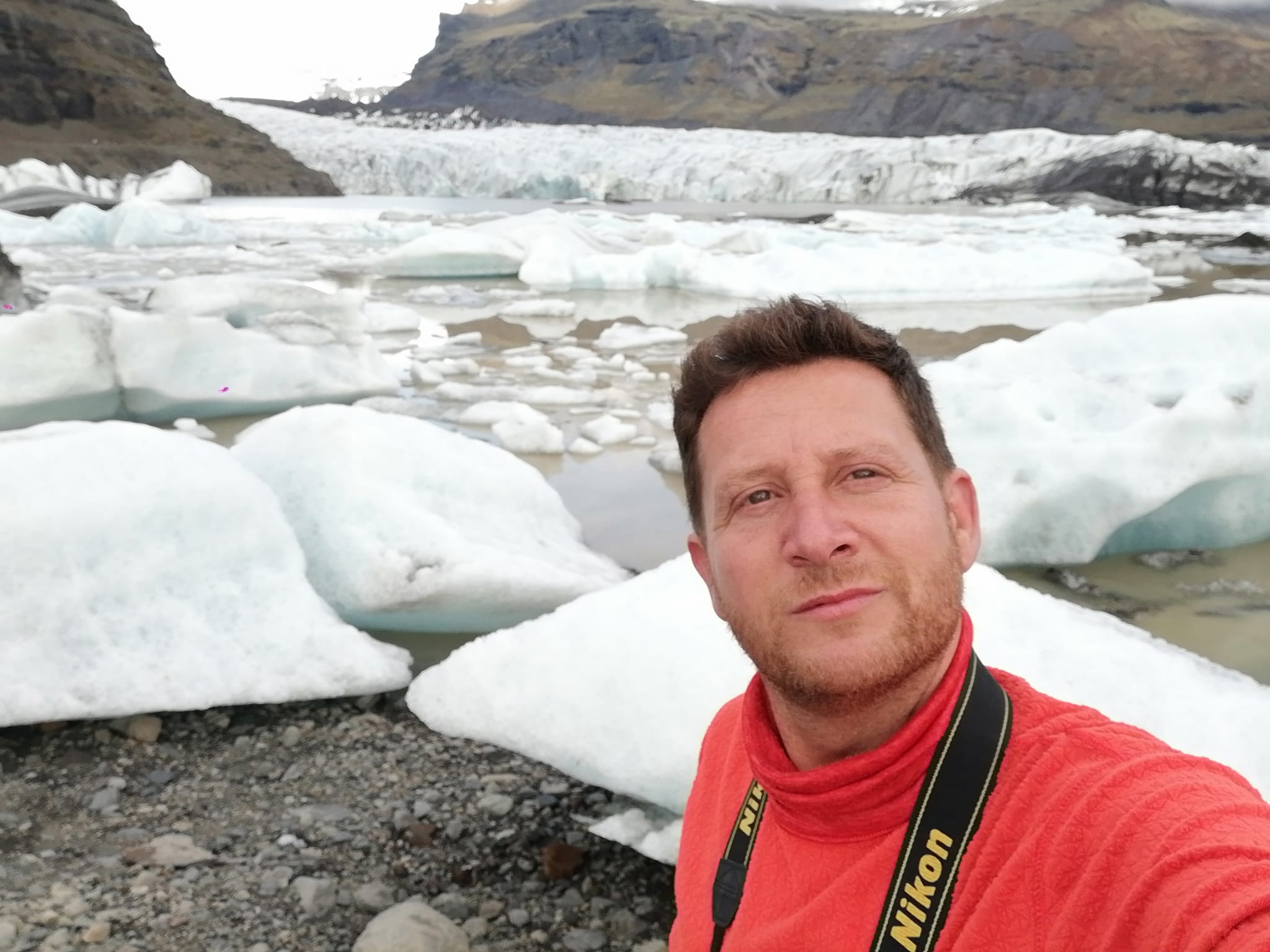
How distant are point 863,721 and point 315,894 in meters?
1.34

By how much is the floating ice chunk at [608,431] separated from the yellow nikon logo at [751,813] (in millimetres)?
3957

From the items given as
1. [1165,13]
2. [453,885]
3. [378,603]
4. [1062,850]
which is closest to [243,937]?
[453,885]

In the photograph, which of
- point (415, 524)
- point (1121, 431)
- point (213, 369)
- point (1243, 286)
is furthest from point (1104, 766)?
point (1243, 286)

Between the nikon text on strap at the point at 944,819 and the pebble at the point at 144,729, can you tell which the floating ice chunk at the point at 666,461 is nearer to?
the pebble at the point at 144,729

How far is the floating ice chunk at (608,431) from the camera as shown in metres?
5.11

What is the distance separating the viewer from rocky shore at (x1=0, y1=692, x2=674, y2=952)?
174cm

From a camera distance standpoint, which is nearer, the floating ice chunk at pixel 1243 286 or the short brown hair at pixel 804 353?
the short brown hair at pixel 804 353

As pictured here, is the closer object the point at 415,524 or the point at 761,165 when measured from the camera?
the point at 415,524

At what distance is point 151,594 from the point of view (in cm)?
258

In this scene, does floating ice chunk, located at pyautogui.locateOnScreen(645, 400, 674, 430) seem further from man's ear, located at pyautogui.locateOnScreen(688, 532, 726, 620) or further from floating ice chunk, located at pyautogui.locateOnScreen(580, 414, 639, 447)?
man's ear, located at pyautogui.locateOnScreen(688, 532, 726, 620)

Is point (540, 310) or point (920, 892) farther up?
point (920, 892)

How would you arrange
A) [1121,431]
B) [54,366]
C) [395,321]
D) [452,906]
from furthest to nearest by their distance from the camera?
[395,321], [54,366], [1121,431], [452,906]

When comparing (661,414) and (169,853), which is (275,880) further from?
(661,414)

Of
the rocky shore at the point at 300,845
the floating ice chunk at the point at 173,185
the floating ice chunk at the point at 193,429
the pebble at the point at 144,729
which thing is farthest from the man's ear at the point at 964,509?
the floating ice chunk at the point at 173,185
